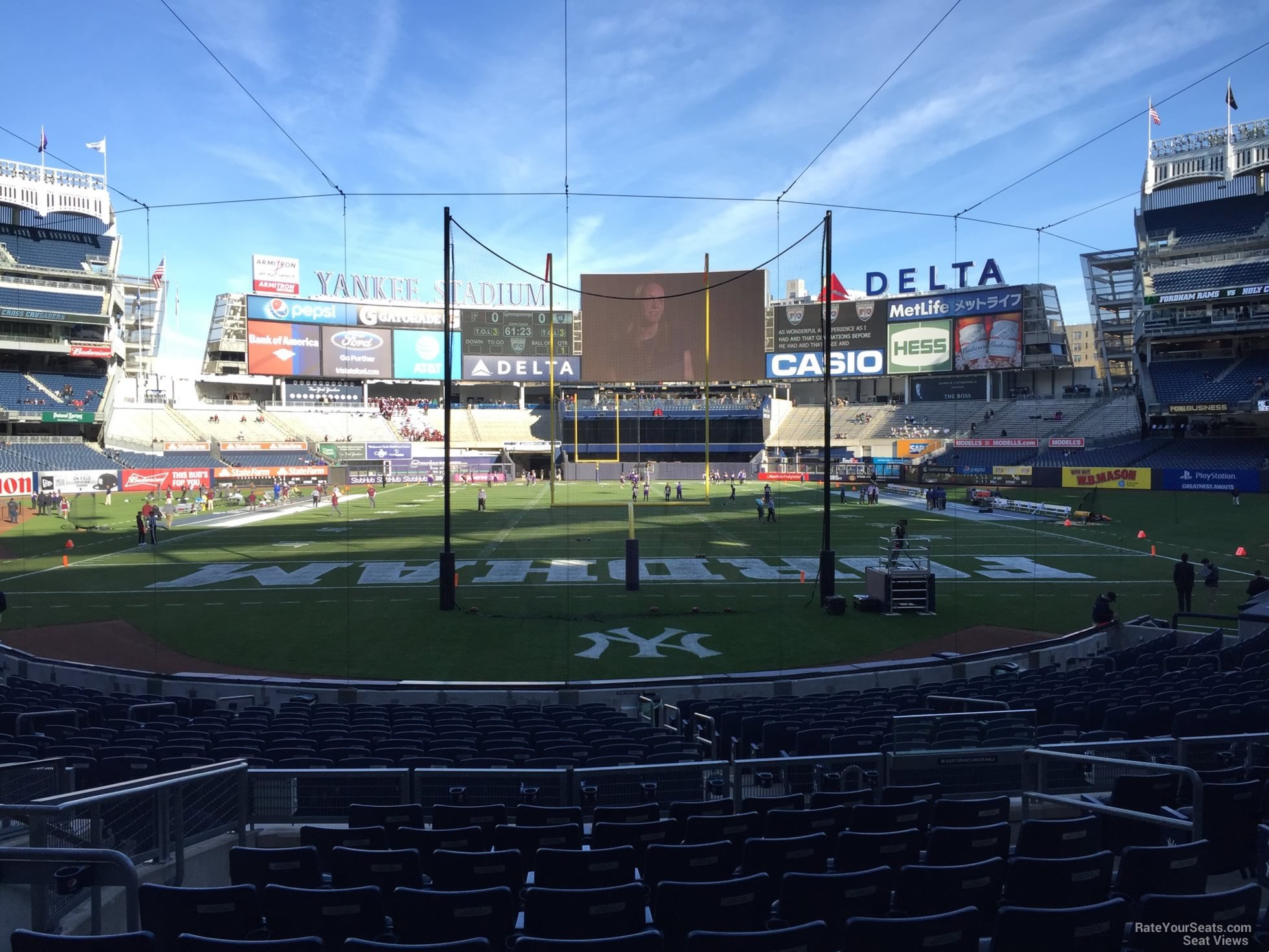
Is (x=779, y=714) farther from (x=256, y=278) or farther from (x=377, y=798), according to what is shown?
(x=256, y=278)

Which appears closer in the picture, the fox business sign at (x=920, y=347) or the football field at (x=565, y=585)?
the football field at (x=565, y=585)

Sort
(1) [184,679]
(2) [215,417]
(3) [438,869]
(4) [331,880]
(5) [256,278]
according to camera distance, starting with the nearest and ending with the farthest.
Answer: (3) [438,869] → (4) [331,880] → (1) [184,679] → (2) [215,417] → (5) [256,278]

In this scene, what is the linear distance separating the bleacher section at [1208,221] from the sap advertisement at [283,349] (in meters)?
81.7

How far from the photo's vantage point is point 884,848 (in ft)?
15.4

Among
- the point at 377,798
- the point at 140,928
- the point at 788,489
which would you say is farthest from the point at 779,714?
the point at 788,489

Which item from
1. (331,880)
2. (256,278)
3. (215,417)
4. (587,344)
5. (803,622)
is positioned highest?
(256,278)

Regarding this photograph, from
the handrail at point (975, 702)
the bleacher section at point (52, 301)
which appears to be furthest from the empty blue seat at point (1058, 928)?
the bleacher section at point (52, 301)

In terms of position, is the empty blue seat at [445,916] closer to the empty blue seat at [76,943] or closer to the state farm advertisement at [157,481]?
the empty blue seat at [76,943]

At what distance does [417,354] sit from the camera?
92188 millimetres

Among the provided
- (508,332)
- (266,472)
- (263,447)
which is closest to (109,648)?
(266,472)

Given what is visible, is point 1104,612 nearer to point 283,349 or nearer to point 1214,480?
point 1214,480

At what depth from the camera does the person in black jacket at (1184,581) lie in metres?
18.6

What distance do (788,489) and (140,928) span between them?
57365 millimetres

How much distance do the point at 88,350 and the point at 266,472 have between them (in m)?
17.7
